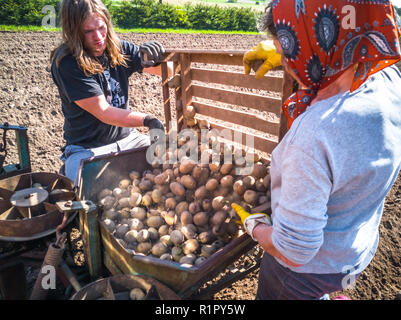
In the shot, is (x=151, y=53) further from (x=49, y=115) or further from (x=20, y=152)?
(x=49, y=115)

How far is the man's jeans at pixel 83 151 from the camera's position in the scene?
2.65 meters

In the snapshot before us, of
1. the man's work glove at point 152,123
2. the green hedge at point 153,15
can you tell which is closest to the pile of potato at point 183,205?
the man's work glove at point 152,123

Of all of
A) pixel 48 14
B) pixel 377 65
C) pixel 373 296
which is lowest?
pixel 373 296

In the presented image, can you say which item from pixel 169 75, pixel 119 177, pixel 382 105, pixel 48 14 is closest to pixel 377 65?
pixel 382 105

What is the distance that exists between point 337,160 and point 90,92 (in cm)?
213

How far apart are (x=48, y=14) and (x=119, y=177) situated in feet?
41.8

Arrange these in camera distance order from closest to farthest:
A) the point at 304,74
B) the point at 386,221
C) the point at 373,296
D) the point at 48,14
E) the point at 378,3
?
the point at 378,3
the point at 304,74
the point at 373,296
the point at 386,221
the point at 48,14

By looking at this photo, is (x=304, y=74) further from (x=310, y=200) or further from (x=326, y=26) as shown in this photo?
(x=310, y=200)

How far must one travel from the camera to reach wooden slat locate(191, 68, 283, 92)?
219 cm

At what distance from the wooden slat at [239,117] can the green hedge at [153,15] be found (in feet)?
32.9

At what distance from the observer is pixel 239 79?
2480mm

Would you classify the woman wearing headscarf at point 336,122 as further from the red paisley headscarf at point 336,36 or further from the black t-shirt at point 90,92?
the black t-shirt at point 90,92

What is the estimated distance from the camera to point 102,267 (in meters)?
1.84

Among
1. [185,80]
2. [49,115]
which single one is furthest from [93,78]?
[49,115]
